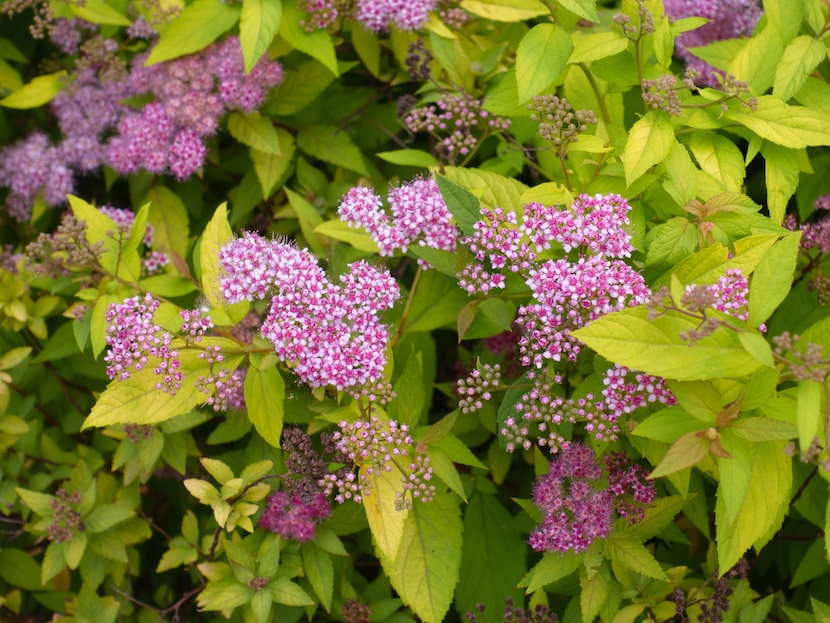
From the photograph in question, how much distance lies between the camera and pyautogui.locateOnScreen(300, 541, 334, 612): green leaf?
212 centimetres

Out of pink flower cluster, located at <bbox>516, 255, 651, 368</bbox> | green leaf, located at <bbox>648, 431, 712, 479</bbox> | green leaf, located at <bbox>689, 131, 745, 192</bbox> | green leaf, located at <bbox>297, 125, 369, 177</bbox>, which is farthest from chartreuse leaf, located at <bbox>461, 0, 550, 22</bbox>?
green leaf, located at <bbox>648, 431, 712, 479</bbox>

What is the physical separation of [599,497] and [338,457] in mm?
663

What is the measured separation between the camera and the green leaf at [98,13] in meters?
2.65

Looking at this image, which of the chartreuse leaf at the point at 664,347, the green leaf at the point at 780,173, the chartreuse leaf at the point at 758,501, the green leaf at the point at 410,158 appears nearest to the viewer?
the chartreuse leaf at the point at 664,347

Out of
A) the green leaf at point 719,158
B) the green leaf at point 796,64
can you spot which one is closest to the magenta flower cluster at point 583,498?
the green leaf at point 719,158

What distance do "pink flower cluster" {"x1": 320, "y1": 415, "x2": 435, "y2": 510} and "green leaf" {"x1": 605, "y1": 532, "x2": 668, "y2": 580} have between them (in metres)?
0.47

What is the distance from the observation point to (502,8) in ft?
8.44

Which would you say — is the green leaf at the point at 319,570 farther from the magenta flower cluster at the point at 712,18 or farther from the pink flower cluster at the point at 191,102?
the magenta flower cluster at the point at 712,18

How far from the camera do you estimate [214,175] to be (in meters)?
3.12

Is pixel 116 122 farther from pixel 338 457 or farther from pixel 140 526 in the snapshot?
pixel 338 457

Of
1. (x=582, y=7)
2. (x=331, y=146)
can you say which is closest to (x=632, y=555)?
(x=582, y=7)

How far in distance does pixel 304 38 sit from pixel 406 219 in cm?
86

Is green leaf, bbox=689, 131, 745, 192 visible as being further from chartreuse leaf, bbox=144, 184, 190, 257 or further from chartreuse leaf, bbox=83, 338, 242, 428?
chartreuse leaf, bbox=144, 184, 190, 257

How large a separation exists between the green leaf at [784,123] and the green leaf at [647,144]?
0.79 feet
